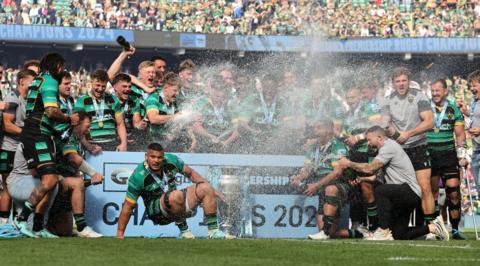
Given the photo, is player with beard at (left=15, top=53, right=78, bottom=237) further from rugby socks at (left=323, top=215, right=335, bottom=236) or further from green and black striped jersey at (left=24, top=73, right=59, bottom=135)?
rugby socks at (left=323, top=215, right=335, bottom=236)

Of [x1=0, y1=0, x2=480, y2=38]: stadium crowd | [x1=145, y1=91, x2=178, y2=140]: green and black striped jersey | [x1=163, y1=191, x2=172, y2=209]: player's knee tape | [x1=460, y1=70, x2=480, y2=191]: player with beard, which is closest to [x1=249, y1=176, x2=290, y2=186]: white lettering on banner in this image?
[x1=145, y1=91, x2=178, y2=140]: green and black striped jersey

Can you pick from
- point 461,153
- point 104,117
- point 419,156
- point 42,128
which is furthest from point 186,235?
point 461,153

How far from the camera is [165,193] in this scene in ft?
40.4

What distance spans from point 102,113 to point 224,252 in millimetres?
4339

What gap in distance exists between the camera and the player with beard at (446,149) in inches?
568

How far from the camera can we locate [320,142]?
1404 centimetres

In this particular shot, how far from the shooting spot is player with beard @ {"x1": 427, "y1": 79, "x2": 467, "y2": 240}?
47.3 ft

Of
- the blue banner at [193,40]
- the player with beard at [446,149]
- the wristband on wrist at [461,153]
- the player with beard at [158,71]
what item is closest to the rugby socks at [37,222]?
the player with beard at [158,71]

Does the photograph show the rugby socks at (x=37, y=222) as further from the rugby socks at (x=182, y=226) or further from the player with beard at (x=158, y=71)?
the player with beard at (x=158, y=71)

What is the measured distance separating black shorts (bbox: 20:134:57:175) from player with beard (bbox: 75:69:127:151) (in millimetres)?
1731

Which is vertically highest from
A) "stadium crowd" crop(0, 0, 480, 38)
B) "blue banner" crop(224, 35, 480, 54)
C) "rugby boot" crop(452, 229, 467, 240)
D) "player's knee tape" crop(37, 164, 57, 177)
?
"stadium crowd" crop(0, 0, 480, 38)

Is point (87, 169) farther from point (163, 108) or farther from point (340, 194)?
point (340, 194)

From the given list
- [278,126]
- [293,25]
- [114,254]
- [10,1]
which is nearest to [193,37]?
[293,25]

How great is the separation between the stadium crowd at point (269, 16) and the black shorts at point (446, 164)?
2548cm
